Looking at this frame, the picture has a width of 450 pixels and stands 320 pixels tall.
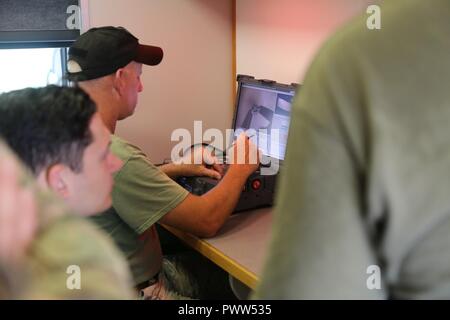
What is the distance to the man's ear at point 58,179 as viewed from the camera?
73 centimetres

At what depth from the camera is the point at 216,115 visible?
2453 millimetres

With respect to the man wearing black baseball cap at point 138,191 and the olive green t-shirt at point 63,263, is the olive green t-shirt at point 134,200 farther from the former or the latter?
the olive green t-shirt at point 63,263

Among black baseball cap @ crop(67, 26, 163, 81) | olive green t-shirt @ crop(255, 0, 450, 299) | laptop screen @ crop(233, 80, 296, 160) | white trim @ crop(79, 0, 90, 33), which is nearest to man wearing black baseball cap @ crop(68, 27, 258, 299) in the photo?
black baseball cap @ crop(67, 26, 163, 81)

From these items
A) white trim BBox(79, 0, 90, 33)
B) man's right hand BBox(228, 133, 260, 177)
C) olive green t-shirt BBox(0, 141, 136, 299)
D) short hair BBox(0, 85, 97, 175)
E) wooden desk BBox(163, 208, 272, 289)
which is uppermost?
white trim BBox(79, 0, 90, 33)

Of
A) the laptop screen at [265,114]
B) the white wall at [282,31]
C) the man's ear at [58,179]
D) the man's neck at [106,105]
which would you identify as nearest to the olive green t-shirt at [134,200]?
the man's neck at [106,105]

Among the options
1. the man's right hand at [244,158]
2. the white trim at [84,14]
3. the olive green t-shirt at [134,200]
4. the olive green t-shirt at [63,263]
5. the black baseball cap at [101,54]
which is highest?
the white trim at [84,14]

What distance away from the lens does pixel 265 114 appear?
204 cm

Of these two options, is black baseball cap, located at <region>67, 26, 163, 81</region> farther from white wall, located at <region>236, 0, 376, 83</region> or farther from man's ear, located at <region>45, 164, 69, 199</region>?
man's ear, located at <region>45, 164, 69, 199</region>

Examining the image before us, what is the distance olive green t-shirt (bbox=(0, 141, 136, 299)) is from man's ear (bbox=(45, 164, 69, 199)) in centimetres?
28

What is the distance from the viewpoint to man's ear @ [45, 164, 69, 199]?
730 millimetres

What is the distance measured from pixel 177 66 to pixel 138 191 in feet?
3.22

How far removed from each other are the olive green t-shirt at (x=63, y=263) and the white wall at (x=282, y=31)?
1552 millimetres
